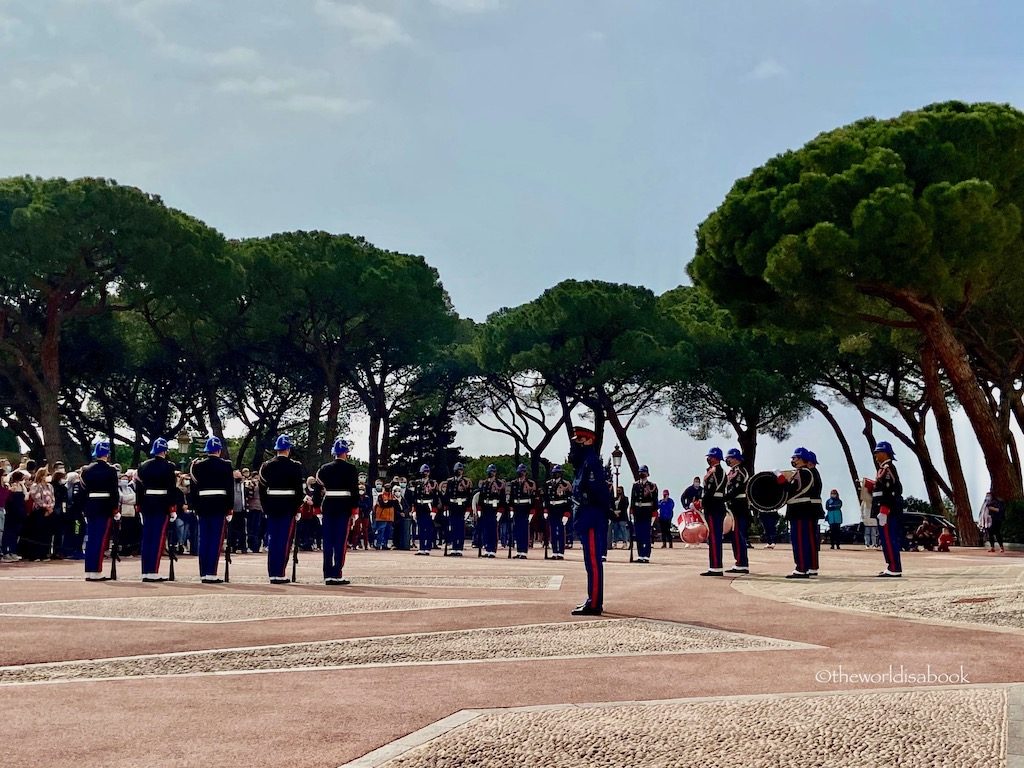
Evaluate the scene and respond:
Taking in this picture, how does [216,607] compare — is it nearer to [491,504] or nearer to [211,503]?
[211,503]

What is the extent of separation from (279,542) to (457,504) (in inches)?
439

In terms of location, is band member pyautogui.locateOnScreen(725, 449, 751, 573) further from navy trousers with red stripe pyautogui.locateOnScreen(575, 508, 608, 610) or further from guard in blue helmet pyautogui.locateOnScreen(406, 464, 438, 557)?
guard in blue helmet pyautogui.locateOnScreen(406, 464, 438, 557)

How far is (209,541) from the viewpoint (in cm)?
1552

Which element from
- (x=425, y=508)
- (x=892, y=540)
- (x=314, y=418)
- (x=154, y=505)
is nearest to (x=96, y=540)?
(x=154, y=505)

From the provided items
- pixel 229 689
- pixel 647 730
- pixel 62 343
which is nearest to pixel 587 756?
pixel 647 730

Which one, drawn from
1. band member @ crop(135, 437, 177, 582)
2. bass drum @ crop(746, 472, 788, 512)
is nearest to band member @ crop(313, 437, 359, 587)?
band member @ crop(135, 437, 177, 582)

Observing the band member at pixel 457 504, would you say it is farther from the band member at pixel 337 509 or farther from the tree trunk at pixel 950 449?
the tree trunk at pixel 950 449

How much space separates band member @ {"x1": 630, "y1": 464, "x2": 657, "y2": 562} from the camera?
2375 cm

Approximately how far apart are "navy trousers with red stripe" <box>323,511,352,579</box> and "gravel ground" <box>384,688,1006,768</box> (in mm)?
9646

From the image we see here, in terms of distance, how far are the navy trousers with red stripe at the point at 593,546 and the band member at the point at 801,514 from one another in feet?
21.3

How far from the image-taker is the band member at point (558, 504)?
23955 mm

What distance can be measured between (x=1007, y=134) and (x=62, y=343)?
3472 centimetres

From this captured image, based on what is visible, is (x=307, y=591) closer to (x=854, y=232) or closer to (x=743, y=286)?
(x=854, y=232)


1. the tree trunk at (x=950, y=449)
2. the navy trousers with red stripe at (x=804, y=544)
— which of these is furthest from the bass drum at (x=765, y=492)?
the tree trunk at (x=950, y=449)
